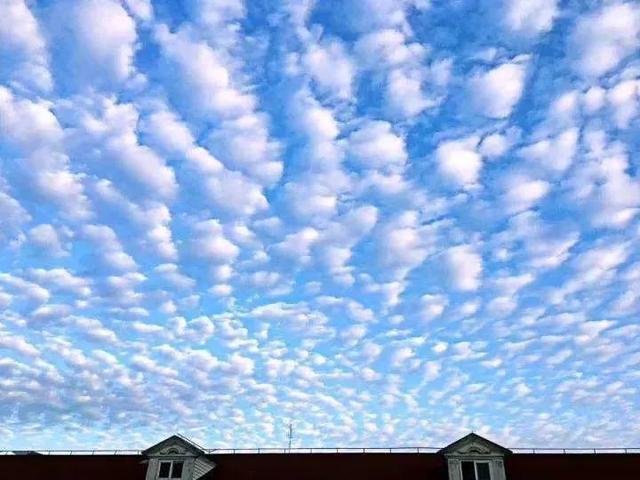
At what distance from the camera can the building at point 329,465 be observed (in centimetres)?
3950

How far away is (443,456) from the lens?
4044 cm

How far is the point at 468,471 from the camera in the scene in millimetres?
39156

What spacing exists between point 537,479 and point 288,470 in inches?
651

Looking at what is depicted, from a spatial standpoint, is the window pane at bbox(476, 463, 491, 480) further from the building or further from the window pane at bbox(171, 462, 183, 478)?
the window pane at bbox(171, 462, 183, 478)

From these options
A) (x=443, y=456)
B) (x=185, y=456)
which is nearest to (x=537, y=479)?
(x=443, y=456)

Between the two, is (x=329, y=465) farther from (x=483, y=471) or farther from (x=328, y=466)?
(x=483, y=471)

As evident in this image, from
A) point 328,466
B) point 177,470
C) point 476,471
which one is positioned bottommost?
point 476,471

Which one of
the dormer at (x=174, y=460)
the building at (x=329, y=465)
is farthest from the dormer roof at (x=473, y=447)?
the dormer at (x=174, y=460)

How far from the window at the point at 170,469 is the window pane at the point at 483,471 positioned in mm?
19217

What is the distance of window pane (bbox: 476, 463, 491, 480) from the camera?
3891 cm

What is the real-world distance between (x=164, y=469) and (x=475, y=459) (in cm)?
2029

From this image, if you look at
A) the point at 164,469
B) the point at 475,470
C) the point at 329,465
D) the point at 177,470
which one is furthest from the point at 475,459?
the point at 164,469

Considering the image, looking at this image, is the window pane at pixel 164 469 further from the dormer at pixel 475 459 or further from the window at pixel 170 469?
the dormer at pixel 475 459

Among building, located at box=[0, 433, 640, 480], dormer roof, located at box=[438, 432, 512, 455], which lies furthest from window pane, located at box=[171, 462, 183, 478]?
dormer roof, located at box=[438, 432, 512, 455]
